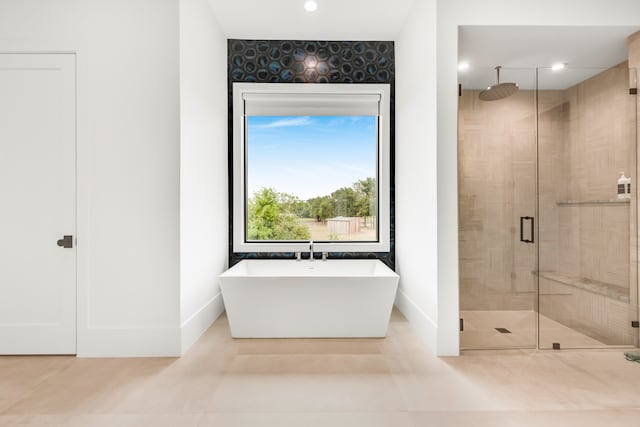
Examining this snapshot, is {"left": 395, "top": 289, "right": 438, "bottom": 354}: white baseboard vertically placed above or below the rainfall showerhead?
below

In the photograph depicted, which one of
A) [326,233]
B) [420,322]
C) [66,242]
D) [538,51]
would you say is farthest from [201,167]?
[538,51]

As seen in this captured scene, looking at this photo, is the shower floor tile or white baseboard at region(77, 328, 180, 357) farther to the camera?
the shower floor tile

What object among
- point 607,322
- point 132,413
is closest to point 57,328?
point 132,413

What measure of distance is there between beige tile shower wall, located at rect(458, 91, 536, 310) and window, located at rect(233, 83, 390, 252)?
1.35 metres

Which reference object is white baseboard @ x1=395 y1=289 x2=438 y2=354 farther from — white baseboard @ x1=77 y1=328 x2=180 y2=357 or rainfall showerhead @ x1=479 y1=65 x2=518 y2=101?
white baseboard @ x1=77 y1=328 x2=180 y2=357

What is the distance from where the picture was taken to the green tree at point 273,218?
4145mm

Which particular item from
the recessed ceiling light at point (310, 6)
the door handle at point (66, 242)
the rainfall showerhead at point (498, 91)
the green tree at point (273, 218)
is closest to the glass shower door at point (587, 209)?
the rainfall showerhead at point (498, 91)

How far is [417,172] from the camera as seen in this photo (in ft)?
10.4

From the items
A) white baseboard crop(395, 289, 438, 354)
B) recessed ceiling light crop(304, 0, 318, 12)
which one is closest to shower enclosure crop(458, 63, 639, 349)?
white baseboard crop(395, 289, 438, 354)

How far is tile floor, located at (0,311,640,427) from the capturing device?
1918 mm

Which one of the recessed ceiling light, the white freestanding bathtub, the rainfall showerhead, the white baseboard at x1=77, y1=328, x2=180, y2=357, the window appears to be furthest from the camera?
the window

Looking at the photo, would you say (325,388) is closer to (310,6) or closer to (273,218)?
(273,218)

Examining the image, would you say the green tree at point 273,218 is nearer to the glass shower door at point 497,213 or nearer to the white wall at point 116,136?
the white wall at point 116,136

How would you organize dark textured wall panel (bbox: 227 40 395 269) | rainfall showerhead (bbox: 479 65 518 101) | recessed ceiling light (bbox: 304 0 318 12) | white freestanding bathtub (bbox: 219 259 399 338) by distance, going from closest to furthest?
1. rainfall showerhead (bbox: 479 65 518 101)
2. white freestanding bathtub (bbox: 219 259 399 338)
3. recessed ceiling light (bbox: 304 0 318 12)
4. dark textured wall panel (bbox: 227 40 395 269)
